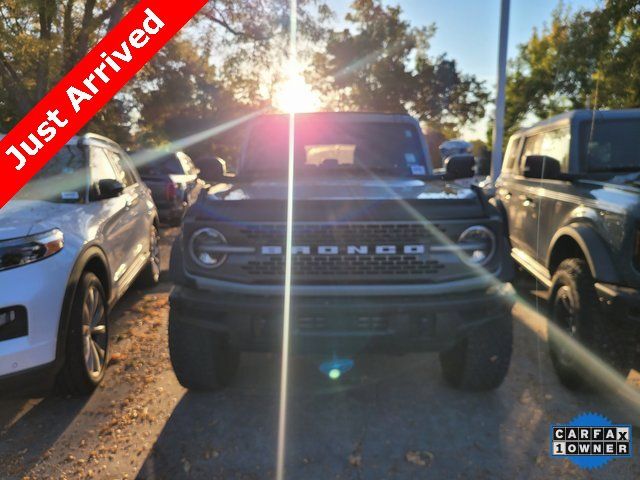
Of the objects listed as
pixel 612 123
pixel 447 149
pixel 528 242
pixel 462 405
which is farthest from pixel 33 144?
pixel 447 149

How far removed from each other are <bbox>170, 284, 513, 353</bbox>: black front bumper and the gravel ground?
0.56m

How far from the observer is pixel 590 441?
2.98m

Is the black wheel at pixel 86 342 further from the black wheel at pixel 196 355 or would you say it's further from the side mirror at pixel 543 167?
the side mirror at pixel 543 167

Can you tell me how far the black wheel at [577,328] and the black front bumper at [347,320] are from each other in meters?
0.87

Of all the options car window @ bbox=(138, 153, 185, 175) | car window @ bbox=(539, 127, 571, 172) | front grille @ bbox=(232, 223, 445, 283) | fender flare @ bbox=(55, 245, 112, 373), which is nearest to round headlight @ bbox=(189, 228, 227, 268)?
front grille @ bbox=(232, 223, 445, 283)

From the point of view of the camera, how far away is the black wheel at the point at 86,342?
3229mm

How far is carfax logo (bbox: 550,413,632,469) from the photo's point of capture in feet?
9.33

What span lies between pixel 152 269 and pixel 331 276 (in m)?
3.97

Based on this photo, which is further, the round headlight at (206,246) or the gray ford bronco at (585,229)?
the gray ford bronco at (585,229)

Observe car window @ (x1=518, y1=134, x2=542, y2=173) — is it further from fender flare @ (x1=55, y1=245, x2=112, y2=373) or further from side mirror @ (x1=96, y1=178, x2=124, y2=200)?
Answer: fender flare @ (x1=55, y1=245, x2=112, y2=373)

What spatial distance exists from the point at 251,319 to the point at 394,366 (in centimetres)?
157

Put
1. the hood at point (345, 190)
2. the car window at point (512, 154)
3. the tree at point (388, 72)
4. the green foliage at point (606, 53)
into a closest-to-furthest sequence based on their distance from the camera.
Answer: the hood at point (345, 190), the car window at point (512, 154), the green foliage at point (606, 53), the tree at point (388, 72)

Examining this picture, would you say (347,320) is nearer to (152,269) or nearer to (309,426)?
(309,426)

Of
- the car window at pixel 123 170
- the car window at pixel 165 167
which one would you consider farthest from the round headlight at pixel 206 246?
the car window at pixel 165 167
